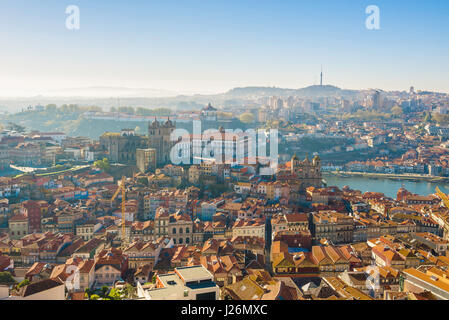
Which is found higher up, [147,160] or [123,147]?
[123,147]

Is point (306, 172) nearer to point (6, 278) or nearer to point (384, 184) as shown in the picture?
point (384, 184)

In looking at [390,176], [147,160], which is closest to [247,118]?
[390,176]

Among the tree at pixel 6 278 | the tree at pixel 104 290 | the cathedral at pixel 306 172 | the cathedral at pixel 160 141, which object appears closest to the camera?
the tree at pixel 104 290

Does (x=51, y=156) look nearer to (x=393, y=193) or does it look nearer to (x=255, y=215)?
(x=255, y=215)

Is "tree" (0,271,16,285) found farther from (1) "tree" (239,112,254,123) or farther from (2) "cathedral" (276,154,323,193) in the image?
(1) "tree" (239,112,254,123)

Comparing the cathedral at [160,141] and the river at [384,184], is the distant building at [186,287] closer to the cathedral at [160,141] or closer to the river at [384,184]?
the cathedral at [160,141]

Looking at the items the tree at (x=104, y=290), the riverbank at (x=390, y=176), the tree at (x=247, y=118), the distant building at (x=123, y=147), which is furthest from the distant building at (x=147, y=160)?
the tree at (x=247, y=118)

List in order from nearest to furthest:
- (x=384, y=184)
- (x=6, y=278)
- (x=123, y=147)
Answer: (x=6, y=278), (x=123, y=147), (x=384, y=184)

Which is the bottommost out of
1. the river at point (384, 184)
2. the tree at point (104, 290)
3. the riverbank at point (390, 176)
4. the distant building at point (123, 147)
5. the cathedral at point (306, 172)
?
the river at point (384, 184)

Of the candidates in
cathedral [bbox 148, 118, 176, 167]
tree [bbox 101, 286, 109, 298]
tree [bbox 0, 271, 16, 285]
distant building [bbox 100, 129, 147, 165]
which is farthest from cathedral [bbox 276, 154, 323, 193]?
tree [bbox 0, 271, 16, 285]
